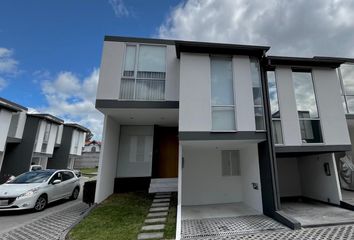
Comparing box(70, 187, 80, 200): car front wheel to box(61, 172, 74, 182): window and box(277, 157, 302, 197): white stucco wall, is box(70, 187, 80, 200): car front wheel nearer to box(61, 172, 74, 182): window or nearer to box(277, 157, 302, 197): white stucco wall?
box(61, 172, 74, 182): window

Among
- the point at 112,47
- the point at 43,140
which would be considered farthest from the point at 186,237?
the point at 43,140

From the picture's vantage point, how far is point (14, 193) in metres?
6.54

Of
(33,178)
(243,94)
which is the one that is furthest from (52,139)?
(243,94)

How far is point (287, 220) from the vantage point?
17.1 feet

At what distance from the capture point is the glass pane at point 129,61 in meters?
7.83

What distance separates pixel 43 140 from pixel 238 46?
20.1m

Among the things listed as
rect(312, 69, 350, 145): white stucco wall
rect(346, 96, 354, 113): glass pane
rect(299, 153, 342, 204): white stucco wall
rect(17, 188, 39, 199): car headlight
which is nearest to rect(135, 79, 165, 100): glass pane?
rect(17, 188, 39, 199): car headlight

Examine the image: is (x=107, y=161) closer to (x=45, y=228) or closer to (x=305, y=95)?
(x=45, y=228)

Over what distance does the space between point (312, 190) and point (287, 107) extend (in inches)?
170

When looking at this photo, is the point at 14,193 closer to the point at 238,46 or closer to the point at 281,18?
the point at 238,46

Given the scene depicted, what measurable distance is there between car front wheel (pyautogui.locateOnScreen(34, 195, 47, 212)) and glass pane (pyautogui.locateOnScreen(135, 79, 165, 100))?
5633 mm

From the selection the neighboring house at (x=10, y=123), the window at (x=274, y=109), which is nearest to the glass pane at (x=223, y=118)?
the window at (x=274, y=109)

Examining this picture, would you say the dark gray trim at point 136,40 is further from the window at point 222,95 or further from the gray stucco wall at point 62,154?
the gray stucco wall at point 62,154

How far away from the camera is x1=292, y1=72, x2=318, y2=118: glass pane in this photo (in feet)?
22.8
